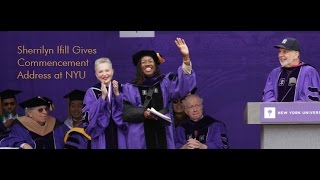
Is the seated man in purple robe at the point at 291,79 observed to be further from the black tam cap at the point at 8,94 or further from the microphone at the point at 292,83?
the black tam cap at the point at 8,94

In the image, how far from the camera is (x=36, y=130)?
10.1 metres

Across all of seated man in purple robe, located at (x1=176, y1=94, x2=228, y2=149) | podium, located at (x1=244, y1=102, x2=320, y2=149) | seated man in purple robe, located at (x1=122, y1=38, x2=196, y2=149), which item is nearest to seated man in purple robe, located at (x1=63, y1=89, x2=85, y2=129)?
seated man in purple robe, located at (x1=122, y1=38, x2=196, y2=149)

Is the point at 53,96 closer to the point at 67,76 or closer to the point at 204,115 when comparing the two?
the point at 67,76

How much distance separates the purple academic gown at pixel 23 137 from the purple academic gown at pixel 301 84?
265 centimetres

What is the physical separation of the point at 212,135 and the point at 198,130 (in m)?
0.19

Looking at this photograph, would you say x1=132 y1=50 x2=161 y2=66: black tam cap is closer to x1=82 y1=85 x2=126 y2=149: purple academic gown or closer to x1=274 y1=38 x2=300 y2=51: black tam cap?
x1=82 y1=85 x2=126 y2=149: purple academic gown

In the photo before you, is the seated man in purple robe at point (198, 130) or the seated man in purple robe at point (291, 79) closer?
the seated man in purple robe at point (291, 79)

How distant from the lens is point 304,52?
10.0 metres

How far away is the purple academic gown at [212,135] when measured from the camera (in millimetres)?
10000

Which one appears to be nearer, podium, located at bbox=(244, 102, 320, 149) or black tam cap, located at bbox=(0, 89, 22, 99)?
podium, located at bbox=(244, 102, 320, 149)

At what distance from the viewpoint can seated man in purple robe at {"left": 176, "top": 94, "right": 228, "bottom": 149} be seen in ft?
32.8

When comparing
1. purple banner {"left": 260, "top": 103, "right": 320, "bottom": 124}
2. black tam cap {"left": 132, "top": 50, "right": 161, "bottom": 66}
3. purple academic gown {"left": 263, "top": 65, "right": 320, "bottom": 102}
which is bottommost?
purple banner {"left": 260, "top": 103, "right": 320, "bottom": 124}

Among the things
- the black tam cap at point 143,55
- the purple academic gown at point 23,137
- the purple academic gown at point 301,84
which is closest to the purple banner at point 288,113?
the purple academic gown at point 301,84

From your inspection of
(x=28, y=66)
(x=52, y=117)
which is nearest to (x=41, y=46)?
(x=28, y=66)
